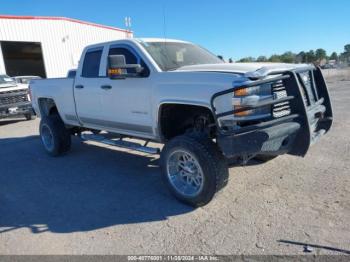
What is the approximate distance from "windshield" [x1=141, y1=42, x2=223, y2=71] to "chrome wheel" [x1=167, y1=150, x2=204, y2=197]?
4.06 feet

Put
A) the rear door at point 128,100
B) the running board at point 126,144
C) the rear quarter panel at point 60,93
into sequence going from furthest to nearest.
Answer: the rear quarter panel at point 60,93 < the running board at point 126,144 < the rear door at point 128,100

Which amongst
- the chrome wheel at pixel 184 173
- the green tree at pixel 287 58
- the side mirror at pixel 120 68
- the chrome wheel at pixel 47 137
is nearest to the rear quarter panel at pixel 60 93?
the chrome wheel at pixel 47 137

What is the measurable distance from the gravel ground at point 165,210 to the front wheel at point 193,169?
0.18m

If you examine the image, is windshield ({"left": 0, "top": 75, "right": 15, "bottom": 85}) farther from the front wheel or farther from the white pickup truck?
the front wheel

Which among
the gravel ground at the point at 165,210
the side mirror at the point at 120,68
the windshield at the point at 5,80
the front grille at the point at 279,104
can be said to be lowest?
the gravel ground at the point at 165,210

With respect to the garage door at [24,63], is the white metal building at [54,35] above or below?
above

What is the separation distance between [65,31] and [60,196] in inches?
918

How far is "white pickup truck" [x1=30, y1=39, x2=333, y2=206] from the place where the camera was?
3678 mm

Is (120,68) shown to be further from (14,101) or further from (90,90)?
(14,101)

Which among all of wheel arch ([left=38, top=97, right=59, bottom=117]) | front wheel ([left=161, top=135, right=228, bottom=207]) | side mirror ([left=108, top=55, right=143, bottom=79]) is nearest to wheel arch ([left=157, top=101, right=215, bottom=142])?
front wheel ([left=161, top=135, right=228, bottom=207])

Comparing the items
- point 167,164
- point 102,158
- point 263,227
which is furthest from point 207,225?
point 102,158

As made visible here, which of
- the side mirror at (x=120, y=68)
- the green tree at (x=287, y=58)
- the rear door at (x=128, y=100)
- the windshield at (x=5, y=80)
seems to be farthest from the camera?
the green tree at (x=287, y=58)

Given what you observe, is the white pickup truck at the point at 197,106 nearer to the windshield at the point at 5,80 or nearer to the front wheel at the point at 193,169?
the front wheel at the point at 193,169

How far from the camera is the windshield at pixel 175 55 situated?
4.86 metres
